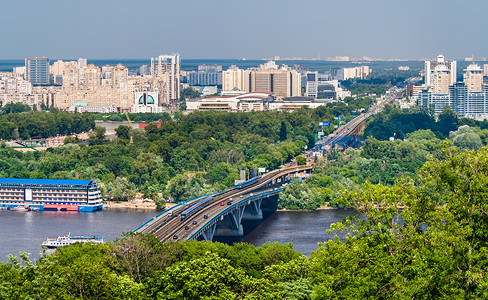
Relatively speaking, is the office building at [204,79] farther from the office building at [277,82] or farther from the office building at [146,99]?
the office building at [146,99]

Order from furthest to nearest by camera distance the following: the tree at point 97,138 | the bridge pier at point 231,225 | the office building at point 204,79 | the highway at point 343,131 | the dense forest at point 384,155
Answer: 1. the office building at point 204,79
2. the highway at point 343,131
3. the tree at point 97,138
4. the dense forest at point 384,155
5. the bridge pier at point 231,225

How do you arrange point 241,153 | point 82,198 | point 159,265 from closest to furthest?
point 159,265, point 82,198, point 241,153

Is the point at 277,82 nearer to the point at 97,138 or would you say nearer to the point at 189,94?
the point at 189,94

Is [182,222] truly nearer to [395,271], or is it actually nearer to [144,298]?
[144,298]

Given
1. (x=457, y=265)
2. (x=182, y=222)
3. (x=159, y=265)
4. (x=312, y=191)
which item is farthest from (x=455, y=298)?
(x=312, y=191)

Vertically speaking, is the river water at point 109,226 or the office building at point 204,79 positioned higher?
the office building at point 204,79

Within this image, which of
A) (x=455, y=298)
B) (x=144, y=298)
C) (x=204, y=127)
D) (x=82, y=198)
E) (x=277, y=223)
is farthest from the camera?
(x=204, y=127)

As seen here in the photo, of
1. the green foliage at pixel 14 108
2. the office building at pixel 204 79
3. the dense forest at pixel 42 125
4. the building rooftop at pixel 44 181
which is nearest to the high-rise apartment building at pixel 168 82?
the green foliage at pixel 14 108
